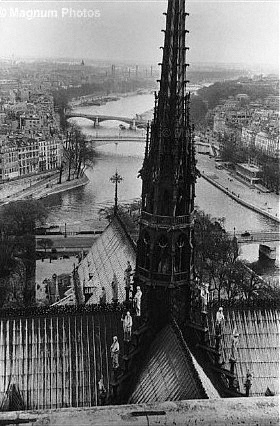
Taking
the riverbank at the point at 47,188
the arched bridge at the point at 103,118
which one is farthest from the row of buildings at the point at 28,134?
the riverbank at the point at 47,188

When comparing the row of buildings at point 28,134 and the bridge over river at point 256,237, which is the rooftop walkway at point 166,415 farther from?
the row of buildings at point 28,134

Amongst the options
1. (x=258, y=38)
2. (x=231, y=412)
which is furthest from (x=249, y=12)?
(x=231, y=412)

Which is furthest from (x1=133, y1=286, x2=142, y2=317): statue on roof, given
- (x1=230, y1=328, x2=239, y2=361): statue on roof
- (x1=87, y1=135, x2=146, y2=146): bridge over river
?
(x1=87, y1=135, x2=146, y2=146): bridge over river

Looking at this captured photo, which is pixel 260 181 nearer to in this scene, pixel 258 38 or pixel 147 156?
pixel 258 38

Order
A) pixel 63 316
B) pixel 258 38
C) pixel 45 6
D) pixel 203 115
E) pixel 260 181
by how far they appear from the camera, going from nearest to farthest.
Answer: pixel 63 316
pixel 45 6
pixel 258 38
pixel 260 181
pixel 203 115

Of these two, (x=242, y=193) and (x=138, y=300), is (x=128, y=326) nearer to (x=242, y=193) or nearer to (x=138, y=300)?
(x=138, y=300)

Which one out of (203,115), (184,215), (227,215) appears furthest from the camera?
(203,115)
